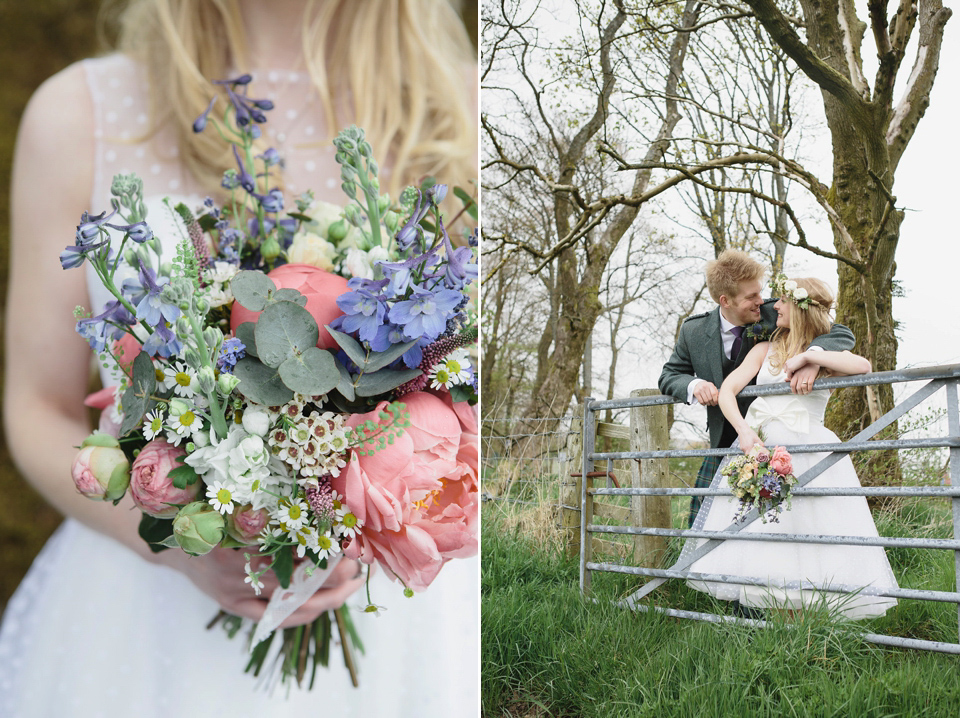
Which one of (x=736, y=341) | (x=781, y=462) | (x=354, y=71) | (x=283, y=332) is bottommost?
(x=781, y=462)

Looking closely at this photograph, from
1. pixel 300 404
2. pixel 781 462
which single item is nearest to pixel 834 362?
pixel 781 462

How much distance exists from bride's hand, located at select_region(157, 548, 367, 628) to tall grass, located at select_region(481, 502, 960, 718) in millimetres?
443

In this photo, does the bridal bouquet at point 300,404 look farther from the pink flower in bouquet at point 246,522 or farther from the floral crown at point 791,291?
the floral crown at point 791,291

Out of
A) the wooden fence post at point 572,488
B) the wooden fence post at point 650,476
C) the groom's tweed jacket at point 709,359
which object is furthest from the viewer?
the wooden fence post at point 572,488

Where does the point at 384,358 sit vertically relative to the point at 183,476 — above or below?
above

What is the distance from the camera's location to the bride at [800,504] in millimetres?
1197

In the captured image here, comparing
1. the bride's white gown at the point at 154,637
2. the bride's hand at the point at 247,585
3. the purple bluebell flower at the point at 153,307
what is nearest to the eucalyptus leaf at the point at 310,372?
the purple bluebell flower at the point at 153,307

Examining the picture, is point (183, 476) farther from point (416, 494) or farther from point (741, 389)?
point (741, 389)

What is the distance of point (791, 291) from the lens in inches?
49.8

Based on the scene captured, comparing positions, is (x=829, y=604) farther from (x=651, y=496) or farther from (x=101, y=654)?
(x=101, y=654)

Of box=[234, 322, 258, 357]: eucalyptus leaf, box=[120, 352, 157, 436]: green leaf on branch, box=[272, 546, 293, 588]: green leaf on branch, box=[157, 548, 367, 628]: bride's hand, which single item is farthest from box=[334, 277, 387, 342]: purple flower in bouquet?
box=[157, 548, 367, 628]: bride's hand

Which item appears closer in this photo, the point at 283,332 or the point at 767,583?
the point at 283,332

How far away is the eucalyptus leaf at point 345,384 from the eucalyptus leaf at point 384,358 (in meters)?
0.02

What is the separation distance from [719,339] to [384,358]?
79 centimetres
